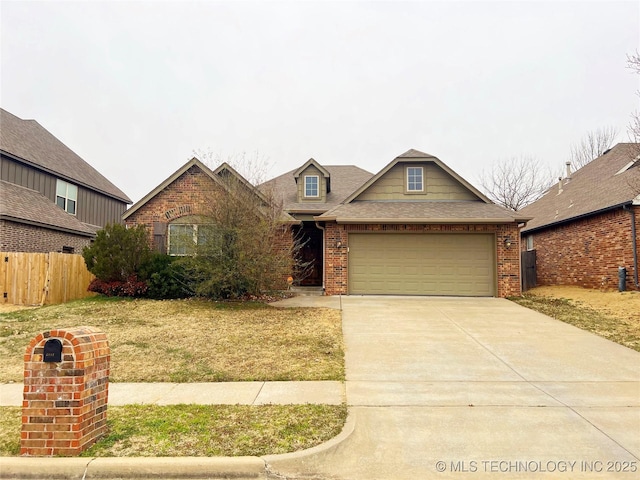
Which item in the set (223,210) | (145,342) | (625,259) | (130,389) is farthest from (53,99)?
(625,259)

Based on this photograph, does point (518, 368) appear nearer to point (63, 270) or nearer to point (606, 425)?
point (606, 425)

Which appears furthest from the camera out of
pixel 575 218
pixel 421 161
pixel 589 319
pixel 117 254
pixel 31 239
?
pixel 575 218

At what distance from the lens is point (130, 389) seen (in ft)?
18.0

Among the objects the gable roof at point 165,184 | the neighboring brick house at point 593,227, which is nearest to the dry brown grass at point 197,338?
the gable roof at point 165,184

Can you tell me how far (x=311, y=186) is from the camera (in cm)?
1791

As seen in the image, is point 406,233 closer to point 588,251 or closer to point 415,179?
point 415,179

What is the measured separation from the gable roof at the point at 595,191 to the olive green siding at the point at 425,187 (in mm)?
4581

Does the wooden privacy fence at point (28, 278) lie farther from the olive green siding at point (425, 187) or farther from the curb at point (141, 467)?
the curb at point (141, 467)

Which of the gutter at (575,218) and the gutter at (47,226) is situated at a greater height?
the gutter at (575,218)

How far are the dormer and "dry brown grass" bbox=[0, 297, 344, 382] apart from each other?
695 cm

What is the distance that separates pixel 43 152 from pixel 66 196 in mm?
2307

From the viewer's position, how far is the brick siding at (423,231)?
45.5ft

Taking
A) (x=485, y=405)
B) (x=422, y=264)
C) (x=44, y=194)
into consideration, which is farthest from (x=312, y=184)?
(x=485, y=405)

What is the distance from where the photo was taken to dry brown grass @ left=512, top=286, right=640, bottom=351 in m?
8.73
